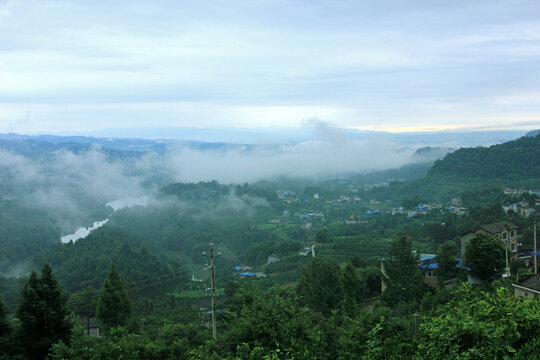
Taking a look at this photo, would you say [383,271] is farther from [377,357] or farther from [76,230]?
[76,230]

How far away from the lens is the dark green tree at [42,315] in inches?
320

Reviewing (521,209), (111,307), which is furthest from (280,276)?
(521,209)

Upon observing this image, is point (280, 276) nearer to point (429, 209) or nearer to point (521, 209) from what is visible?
point (521, 209)

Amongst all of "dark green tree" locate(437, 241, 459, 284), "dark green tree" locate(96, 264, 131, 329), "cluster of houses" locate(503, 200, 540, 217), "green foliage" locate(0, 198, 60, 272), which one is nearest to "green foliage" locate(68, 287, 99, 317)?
"dark green tree" locate(96, 264, 131, 329)

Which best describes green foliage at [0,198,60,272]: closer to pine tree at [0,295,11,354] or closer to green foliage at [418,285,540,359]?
pine tree at [0,295,11,354]

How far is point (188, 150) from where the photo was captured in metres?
97.0

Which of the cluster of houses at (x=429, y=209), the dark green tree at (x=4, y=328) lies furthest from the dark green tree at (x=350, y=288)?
the cluster of houses at (x=429, y=209)

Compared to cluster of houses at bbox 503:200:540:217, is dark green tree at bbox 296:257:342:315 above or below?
below

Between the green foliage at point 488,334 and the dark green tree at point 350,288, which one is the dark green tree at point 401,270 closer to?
the dark green tree at point 350,288

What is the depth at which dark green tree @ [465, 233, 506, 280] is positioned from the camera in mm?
12719

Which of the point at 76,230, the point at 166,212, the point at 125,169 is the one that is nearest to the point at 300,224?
the point at 166,212

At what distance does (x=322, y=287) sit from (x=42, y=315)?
8771 mm

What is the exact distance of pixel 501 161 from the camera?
40688mm

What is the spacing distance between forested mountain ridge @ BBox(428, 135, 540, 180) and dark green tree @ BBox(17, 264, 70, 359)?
1519 inches
